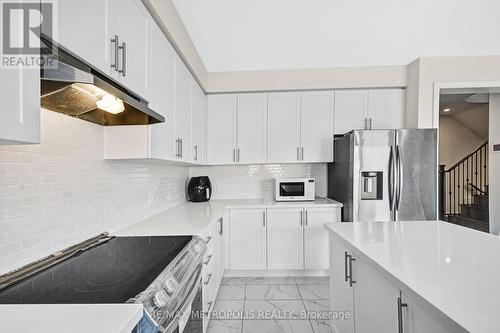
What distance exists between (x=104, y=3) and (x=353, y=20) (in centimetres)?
190

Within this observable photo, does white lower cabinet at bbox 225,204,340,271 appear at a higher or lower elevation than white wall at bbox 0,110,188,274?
lower

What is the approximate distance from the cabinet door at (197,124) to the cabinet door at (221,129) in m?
0.14

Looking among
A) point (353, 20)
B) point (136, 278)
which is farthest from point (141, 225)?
point (353, 20)

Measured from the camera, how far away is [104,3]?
1.15 meters

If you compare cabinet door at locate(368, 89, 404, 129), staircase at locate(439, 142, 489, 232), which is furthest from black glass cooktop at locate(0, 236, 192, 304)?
staircase at locate(439, 142, 489, 232)

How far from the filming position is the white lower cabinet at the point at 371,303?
0.86 meters

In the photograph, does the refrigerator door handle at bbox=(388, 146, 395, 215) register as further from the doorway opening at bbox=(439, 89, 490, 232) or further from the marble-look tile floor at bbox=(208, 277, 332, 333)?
the doorway opening at bbox=(439, 89, 490, 232)

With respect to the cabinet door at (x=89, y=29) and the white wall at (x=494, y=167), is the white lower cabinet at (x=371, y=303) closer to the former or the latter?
the cabinet door at (x=89, y=29)

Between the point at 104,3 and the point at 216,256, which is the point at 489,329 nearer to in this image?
the point at 104,3

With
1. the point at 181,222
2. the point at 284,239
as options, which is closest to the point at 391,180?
the point at 284,239

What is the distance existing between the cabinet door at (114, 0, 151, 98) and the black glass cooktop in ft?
2.86

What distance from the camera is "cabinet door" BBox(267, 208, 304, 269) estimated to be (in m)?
3.07

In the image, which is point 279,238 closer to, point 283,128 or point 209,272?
point 209,272

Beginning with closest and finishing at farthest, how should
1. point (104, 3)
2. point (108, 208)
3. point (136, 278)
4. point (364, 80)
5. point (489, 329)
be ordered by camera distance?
point (489, 329) < point (136, 278) < point (104, 3) < point (108, 208) < point (364, 80)
